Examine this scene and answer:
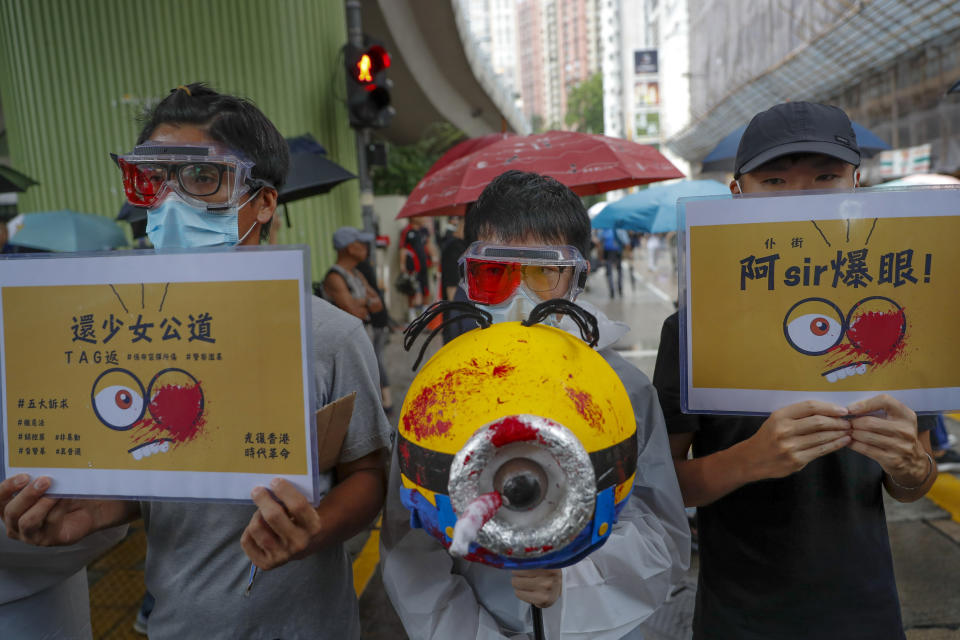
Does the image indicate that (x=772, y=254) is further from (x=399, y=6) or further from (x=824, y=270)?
→ (x=399, y=6)

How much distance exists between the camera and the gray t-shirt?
1485mm

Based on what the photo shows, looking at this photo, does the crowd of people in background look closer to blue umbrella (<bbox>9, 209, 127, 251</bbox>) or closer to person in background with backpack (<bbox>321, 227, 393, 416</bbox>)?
person in background with backpack (<bbox>321, 227, 393, 416</bbox>)

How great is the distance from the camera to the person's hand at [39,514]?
4.27 feet

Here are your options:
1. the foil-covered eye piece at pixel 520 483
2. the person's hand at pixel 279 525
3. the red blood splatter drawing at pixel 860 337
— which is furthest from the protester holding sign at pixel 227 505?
the red blood splatter drawing at pixel 860 337

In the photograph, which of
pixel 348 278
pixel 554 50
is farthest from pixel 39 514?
pixel 554 50

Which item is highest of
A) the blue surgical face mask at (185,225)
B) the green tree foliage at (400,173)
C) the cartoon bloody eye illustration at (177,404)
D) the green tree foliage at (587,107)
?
the green tree foliage at (587,107)

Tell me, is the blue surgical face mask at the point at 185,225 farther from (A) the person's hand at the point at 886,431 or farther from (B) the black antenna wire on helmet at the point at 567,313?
(A) the person's hand at the point at 886,431

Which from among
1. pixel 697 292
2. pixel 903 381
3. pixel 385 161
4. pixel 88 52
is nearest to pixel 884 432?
pixel 903 381

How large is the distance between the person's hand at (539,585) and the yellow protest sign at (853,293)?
0.55m

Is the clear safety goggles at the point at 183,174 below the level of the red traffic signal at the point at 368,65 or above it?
below

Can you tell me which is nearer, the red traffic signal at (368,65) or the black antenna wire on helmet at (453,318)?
the black antenna wire on helmet at (453,318)

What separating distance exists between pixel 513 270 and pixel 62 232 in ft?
18.2

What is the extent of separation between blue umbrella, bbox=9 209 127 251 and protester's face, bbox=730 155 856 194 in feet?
18.0

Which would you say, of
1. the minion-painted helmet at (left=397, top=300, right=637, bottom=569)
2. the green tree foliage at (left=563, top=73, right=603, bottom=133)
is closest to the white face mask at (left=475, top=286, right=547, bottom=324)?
the minion-painted helmet at (left=397, top=300, right=637, bottom=569)
